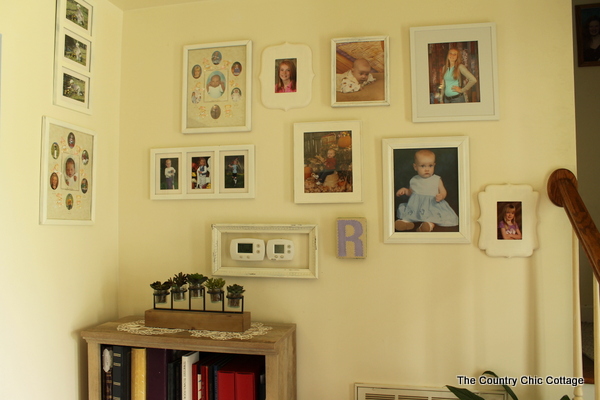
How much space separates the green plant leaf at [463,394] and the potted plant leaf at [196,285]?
1112mm

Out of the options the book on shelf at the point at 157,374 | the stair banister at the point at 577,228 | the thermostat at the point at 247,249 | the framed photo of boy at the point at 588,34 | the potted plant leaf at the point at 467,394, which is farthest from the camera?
the framed photo of boy at the point at 588,34

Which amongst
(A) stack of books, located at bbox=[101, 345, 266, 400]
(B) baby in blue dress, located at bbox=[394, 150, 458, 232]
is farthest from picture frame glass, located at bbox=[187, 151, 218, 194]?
(B) baby in blue dress, located at bbox=[394, 150, 458, 232]

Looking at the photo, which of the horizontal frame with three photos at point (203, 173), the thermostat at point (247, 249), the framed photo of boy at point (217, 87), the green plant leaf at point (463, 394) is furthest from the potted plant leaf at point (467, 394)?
the framed photo of boy at point (217, 87)

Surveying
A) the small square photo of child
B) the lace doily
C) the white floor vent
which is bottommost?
the white floor vent

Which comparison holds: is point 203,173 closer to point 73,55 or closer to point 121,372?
point 73,55

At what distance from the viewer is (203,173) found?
225 centimetres

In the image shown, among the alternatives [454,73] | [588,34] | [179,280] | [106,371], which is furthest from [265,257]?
[588,34]

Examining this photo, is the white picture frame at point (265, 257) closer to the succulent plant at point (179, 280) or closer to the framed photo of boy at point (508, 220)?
the succulent plant at point (179, 280)

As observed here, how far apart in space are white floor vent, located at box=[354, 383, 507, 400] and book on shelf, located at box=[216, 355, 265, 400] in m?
0.47

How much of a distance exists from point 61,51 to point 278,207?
1169 millimetres

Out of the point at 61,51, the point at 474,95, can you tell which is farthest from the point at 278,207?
the point at 61,51

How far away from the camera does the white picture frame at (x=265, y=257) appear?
2.11 meters

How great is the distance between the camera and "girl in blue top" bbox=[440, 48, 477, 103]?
2.04 meters

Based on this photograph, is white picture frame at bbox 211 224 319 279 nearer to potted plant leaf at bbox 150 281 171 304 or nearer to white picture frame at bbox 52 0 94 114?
potted plant leaf at bbox 150 281 171 304
